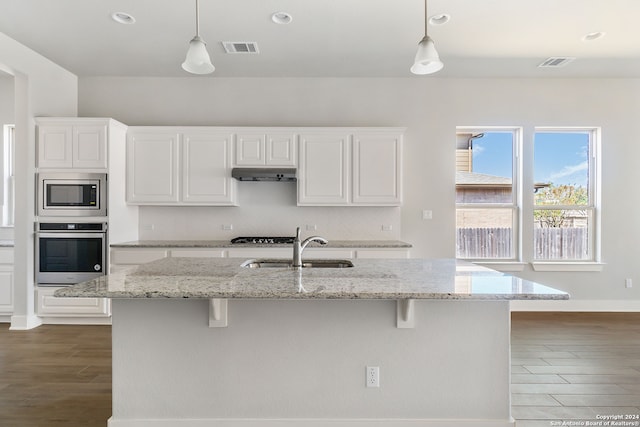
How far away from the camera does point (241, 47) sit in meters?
3.94

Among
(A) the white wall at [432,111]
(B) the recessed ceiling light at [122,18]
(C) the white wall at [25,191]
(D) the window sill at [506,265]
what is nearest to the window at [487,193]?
(D) the window sill at [506,265]

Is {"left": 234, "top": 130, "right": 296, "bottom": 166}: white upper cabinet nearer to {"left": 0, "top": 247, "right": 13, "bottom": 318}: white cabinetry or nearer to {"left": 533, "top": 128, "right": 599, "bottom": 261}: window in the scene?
{"left": 0, "top": 247, "right": 13, "bottom": 318}: white cabinetry

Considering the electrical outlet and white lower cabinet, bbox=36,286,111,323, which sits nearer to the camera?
the electrical outlet

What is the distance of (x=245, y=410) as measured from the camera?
2.11 m

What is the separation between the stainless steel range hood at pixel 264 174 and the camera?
172 inches

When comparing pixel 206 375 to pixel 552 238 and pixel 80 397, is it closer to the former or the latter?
pixel 80 397

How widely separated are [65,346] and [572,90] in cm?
631

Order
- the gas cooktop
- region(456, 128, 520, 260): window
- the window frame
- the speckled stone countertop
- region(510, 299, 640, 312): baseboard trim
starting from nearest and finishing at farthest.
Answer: the speckled stone countertop < the gas cooktop < region(510, 299, 640, 312): baseboard trim < the window frame < region(456, 128, 520, 260): window

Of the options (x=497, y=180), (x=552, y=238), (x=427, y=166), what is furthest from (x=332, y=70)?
(x=552, y=238)

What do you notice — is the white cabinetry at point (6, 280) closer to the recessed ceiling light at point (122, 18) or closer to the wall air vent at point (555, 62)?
the recessed ceiling light at point (122, 18)

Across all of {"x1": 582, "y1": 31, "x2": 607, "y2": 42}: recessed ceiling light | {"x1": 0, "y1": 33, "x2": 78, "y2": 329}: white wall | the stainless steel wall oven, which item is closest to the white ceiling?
{"x1": 582, "y1": 31, "x2": 607, "y2": 42}: recessed ceiling light

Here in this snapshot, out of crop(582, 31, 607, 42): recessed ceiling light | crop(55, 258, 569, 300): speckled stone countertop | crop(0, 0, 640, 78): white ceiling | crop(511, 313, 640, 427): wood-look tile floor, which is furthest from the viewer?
crop(582, 31, 607, 42): recessed ceiling light

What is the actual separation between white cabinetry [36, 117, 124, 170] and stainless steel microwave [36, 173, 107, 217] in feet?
0.49

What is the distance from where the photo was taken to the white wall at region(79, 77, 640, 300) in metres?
4.80
